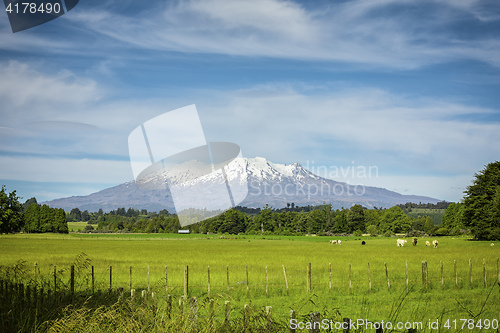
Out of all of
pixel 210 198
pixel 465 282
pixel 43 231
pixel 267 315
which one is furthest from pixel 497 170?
pixel 43 231

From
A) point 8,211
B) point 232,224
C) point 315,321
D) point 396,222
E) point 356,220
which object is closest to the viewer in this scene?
point 315,321

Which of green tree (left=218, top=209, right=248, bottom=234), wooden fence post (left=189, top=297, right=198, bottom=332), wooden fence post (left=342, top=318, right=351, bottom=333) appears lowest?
green tree (left=218, top=209, right=248, bottom=234)

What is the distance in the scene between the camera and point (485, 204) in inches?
2766

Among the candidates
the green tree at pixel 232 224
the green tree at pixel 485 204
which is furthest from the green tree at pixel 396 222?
the green tree at pixel 485 204

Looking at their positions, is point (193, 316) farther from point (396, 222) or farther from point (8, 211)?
point (396, 222)

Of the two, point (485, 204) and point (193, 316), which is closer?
point (193, 316)

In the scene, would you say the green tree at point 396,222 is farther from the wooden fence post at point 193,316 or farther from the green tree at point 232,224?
the wooden fence post at point 193,316

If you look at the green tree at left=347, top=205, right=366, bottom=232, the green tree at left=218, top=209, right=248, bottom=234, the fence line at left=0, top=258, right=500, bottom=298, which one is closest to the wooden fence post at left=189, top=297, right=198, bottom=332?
the fence line at left=0, top=258, right=500, bottom=298

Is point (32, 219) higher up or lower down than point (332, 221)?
higher up

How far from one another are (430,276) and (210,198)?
24031 mm

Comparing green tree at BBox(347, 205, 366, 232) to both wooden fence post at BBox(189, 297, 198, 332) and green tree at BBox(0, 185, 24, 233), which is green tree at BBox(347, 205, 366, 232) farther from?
wooden fence post at BBox(189, 297, 198, 332)

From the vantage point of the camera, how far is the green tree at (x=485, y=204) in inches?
2682

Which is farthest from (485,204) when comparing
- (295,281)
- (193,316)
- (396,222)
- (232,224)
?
(232,224)

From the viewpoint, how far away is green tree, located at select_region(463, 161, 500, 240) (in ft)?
224
